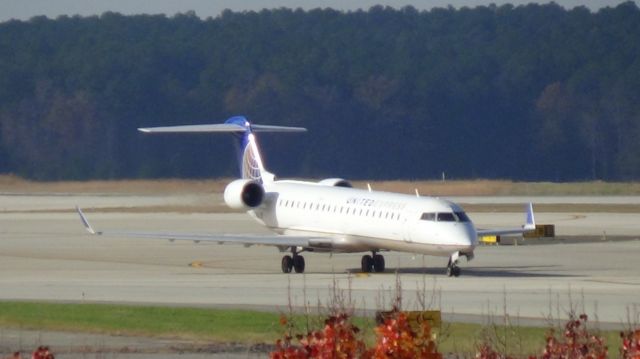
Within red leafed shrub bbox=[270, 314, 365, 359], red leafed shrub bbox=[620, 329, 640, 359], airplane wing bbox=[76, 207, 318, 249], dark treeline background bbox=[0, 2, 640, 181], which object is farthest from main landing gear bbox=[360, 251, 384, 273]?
dark treeline background bbox=[0, 2, 640, 181]

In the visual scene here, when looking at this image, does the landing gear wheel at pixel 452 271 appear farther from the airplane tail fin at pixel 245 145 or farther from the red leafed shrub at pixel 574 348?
the red leafed shrub at pixel 574 348

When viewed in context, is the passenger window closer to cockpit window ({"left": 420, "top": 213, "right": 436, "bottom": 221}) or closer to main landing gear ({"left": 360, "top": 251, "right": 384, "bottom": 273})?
cockpit window ({"left": 420, "top": 213, "right": 436, "bottom": 221})

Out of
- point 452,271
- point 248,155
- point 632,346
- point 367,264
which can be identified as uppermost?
point 248,155

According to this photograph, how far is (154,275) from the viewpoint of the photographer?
3347 centimetres

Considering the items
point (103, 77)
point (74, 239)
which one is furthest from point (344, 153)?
point (74, 239)

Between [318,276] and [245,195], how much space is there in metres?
4.47

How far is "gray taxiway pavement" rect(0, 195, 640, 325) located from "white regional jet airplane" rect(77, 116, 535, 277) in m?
0.71

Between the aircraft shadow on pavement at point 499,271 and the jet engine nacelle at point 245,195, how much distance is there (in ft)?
10.2

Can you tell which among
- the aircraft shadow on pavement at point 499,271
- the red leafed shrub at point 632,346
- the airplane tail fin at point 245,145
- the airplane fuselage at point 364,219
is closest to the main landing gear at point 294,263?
the airplane fuselage at point 364,219

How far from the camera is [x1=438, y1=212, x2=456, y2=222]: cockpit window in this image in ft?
104

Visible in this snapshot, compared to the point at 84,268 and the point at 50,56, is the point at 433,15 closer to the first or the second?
the point at 50,56

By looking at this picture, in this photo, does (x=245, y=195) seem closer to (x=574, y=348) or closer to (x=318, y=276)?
(x=318, y=276)

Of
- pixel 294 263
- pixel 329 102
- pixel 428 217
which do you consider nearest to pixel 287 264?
pixel 294 263

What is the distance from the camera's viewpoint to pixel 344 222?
33.9m
